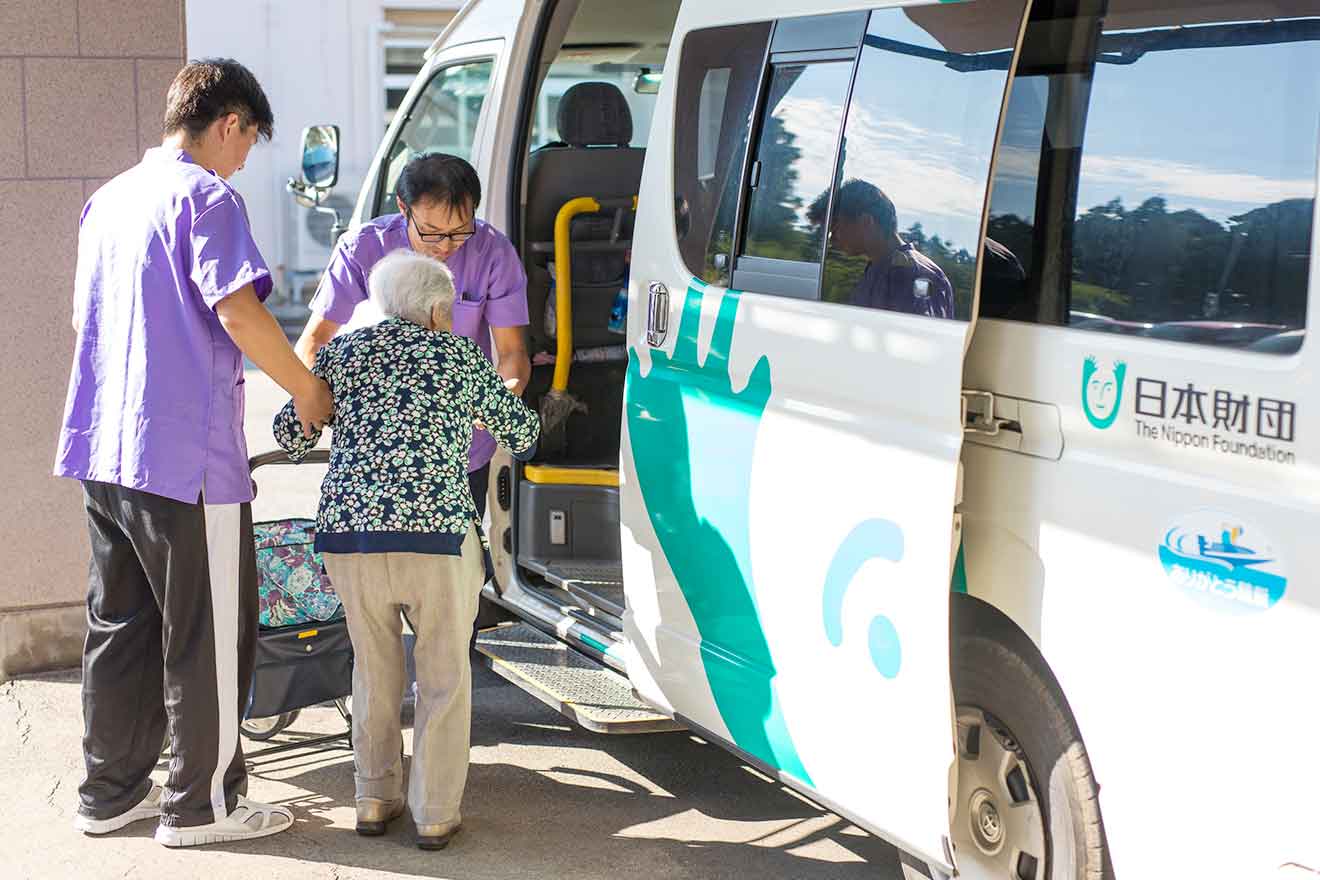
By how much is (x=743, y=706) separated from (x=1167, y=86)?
5.68 ft

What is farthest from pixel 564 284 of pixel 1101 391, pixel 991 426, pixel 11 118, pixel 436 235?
pixel 1101 391

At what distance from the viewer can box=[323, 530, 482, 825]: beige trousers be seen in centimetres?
384

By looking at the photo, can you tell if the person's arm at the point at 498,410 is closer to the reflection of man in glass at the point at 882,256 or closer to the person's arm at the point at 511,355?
the person's arm at the point at 511,355

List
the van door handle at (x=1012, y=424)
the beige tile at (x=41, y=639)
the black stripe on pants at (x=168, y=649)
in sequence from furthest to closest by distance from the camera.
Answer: the beige tile at (x=41, y=639)
the black stripe on pants at (x=168, y=649)
the van door handle at (x=1012, y=424)

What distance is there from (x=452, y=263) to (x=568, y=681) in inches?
50.7

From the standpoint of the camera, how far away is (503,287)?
461cm

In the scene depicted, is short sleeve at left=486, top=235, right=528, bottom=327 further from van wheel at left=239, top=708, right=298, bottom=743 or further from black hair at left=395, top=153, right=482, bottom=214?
van wheel at left=239, top=708, right=298, bottom=743

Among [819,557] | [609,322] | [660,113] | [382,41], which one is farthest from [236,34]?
[819,557]

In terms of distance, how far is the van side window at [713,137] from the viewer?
3.80 meters

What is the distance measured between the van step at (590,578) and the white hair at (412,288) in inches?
53.8

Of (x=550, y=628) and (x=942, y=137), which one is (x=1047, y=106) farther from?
(x=550, y=628)

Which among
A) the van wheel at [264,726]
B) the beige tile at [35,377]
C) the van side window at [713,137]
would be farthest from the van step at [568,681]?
the beige tile at [35,377]

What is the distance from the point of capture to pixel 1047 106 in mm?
2957

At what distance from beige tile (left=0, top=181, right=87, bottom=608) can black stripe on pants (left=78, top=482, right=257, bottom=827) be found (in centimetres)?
142
